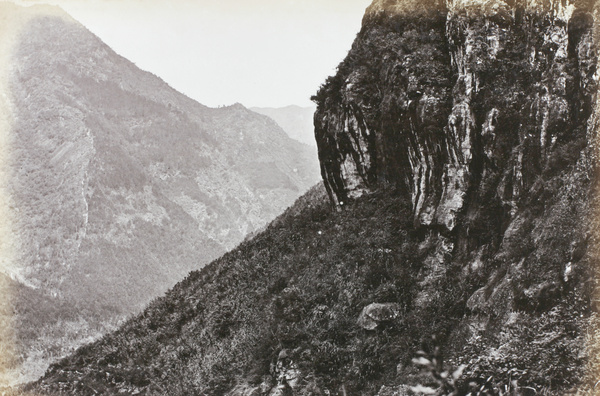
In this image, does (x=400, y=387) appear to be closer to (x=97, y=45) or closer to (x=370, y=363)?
(x=370, y=363)

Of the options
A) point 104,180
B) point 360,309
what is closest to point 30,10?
point 104,180

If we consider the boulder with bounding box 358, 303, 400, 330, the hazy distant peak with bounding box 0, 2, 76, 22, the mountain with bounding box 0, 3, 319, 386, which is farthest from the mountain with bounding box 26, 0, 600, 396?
the hazy distant peak with bounding box 0, 2, 76, 22

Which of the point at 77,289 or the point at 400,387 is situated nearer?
the point at 400,387

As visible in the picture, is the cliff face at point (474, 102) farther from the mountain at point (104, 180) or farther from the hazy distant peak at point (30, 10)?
the hazy distant peak at point (30, 10)

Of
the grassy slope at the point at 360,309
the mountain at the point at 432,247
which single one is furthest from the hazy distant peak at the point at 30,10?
the mountain at the point at 432,247

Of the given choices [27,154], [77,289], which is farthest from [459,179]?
[27,154]

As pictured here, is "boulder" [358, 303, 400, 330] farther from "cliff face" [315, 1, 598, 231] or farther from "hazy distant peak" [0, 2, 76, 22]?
"hazy distant peak" [0, 2, 76, 22]
